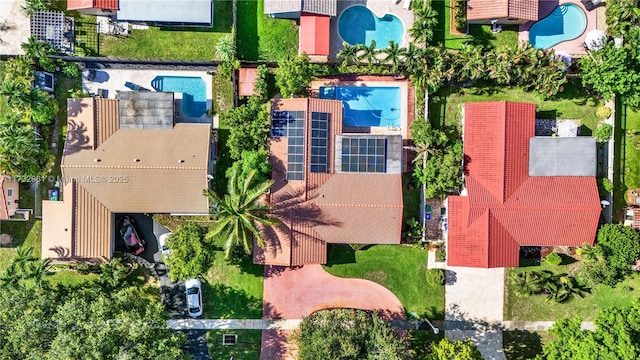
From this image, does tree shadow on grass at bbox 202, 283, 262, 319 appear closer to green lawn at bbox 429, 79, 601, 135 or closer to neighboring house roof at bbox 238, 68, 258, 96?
neighboring house roof at bbox 238, 68, 258, 96

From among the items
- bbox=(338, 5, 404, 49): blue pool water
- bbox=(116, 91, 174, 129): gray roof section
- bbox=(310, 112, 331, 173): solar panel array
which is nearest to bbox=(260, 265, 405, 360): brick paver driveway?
bbox=(310, 112, 331, 173): solar panel array

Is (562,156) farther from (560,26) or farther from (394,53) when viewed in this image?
(394,53)

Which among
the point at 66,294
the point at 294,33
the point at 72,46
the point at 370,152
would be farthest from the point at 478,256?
the point at 72,46

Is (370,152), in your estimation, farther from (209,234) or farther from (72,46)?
(72,46)

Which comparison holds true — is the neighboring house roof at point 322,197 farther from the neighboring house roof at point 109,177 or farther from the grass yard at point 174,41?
the grass yard at point 174,41

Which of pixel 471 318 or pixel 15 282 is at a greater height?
pixel 15 282

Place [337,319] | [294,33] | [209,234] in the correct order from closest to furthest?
[209,234] < [337,319] < [294,33]
